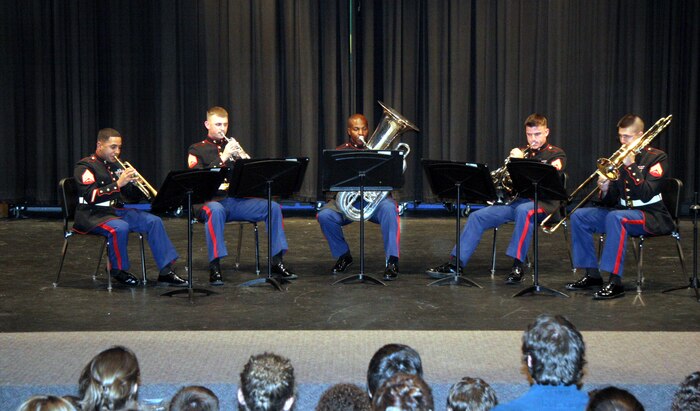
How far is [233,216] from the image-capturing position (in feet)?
24.7

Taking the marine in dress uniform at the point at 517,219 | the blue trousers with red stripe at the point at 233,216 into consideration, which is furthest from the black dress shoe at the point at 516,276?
the blue trousers with red stripe at the point at 233,216

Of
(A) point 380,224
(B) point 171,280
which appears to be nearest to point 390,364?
(B) point 171,280

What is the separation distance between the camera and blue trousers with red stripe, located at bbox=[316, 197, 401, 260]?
7.44 meters

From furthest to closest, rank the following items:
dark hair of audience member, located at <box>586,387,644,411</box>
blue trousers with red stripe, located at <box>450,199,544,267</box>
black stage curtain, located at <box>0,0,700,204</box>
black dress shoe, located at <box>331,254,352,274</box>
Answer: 1. black stage curtain, located at <box>0,0,700,204</box>
2. black dress shoe, located at <box>331,254,352,274</box>
3. blue trousers with red stripe, located at <box>450,199,544,267</box>
4. dark hair of audience member, located at <box>586,387,644,411</box>

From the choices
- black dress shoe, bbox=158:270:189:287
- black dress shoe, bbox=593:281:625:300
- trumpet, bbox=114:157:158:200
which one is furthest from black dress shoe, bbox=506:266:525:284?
trumpet, bbox=114:157:158:200

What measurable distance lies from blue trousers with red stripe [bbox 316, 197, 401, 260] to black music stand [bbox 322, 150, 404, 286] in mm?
485

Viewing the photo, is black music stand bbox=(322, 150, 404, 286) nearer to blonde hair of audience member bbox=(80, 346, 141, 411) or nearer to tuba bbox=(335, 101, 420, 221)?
tuba bbox=(335, 101, 420, 221)

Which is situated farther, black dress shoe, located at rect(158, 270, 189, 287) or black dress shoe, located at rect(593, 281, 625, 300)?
black dress shoe, located at rect(158, 270, 189, 287)

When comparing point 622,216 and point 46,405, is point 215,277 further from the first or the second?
point 46,405

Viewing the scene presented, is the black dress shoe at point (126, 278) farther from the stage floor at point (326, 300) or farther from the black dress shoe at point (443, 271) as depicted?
the black dress shoe at point (443, 271)

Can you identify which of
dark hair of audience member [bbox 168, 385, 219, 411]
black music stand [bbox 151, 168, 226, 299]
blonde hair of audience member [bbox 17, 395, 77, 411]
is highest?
black music stand [bbox 151, 168, 226, 299]

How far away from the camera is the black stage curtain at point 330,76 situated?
11.2m

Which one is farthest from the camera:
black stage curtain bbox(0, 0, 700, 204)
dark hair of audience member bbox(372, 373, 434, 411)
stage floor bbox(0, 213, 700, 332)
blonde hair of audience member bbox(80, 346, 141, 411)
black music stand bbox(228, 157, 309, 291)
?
black stage curtain bbox(0, 0, 700, 204)

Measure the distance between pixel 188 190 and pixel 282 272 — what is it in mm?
1222
